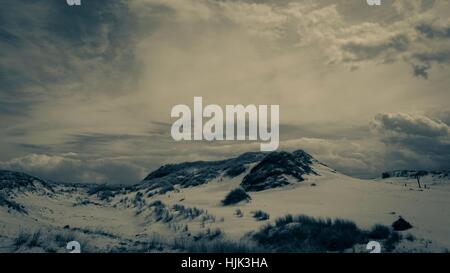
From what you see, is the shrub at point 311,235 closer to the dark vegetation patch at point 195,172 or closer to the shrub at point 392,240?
the shrub at point 392,240

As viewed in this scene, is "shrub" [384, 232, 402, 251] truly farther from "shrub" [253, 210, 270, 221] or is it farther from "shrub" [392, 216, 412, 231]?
"shrub" [253, 210, 270, 221]

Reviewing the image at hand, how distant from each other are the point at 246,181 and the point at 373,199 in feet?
50.6

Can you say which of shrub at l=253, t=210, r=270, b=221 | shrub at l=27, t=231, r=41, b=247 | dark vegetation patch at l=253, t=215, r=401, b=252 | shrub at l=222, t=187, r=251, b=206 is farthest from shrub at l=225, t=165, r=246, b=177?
shrub at l=27, t=231, r=41, b=247

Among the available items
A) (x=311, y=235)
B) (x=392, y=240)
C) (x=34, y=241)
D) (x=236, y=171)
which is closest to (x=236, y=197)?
(x=311, y=235)

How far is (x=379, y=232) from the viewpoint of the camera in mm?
11688

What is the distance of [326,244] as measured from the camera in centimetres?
1117

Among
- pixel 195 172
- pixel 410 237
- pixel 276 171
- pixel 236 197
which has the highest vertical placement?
pixel 195 172

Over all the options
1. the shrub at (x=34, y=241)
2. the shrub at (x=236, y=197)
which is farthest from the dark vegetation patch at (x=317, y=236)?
the shrub at (x=236, y=197)

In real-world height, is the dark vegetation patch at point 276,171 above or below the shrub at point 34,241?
above

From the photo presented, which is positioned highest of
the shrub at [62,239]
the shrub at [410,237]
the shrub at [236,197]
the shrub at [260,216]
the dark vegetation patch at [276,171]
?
the dark vegetation patch at [276,171]

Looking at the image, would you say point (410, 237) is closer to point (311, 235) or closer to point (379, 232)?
point (379, 232)

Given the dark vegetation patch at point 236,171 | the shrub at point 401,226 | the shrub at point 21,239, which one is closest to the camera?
the shrub at point 21,239

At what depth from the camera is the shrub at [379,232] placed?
11586 millimetres
